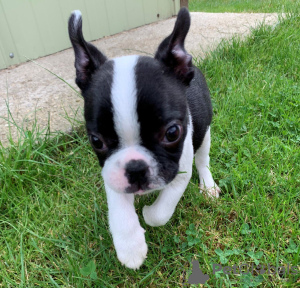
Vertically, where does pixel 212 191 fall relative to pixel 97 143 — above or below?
below

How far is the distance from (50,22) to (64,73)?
130 centimetres

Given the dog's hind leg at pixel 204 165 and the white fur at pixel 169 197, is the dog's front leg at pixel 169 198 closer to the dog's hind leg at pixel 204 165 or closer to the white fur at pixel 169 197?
the white fur at pixel 169 197

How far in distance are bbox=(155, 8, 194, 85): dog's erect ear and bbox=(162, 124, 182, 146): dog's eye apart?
16.1 inches

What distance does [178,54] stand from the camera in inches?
73.9

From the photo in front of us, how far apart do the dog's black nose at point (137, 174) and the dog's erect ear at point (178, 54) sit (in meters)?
0.65

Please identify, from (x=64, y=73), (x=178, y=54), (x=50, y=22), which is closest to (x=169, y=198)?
(x=178, y=54)

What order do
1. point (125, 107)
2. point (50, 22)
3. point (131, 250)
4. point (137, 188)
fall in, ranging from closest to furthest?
point (125, 107), point (137, 188), point (131, 250), point (50, 22)

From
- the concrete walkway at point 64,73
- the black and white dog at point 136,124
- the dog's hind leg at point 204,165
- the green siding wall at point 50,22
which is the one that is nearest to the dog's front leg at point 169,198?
the black and white dog at point 136,124

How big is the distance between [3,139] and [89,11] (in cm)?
352

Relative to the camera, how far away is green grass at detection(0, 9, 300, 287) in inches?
77.5

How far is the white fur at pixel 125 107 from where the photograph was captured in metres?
1.50

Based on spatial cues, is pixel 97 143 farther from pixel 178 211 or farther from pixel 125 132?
pixel 178 211

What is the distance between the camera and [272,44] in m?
4.64

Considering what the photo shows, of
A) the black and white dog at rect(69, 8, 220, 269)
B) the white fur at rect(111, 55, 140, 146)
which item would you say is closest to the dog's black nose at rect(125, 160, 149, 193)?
the black and white dog at rect(69, 8, 220, 269)
